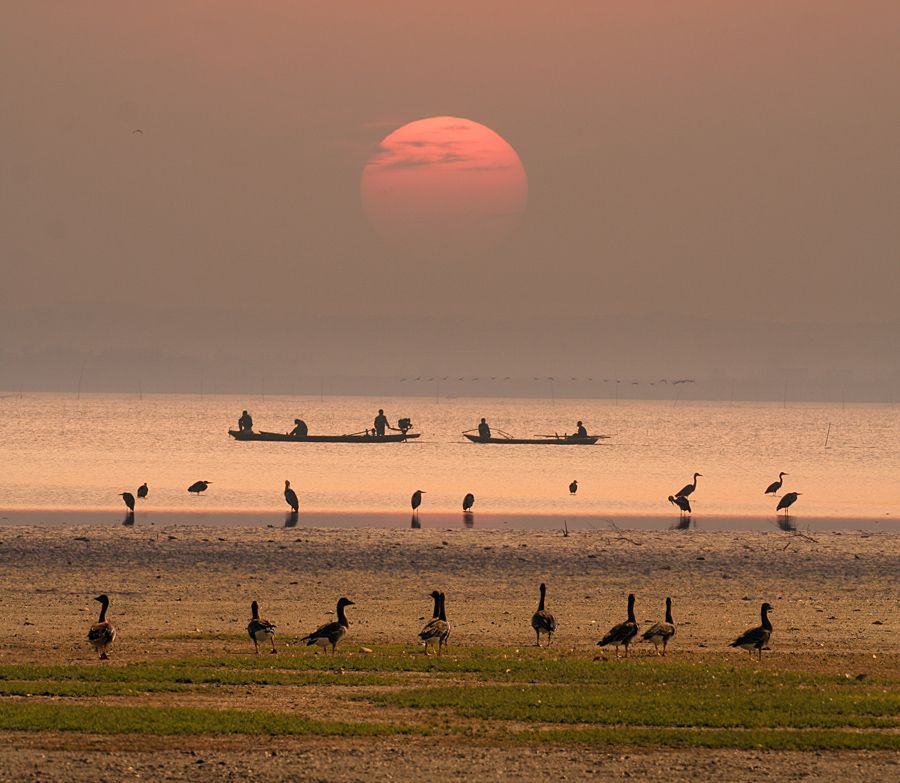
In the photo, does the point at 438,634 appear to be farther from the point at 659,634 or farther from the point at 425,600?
the point at 425,600

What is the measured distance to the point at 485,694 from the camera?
898 inches

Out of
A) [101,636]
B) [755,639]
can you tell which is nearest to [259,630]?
[101,636]

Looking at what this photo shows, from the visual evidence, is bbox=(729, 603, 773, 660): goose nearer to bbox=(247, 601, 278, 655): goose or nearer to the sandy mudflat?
the sandy mudflat

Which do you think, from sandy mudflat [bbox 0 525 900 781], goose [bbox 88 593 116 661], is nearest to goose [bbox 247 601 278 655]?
sandy mudflat [bbox 0 525 900 781]

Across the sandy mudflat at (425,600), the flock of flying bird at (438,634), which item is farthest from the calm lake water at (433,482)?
the flock of flying bird at (438,634)

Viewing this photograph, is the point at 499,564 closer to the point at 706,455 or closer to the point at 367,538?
the point at 367,538

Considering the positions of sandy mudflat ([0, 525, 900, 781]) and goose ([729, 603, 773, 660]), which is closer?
sandy mudflat ([0, 525, 900, 781])

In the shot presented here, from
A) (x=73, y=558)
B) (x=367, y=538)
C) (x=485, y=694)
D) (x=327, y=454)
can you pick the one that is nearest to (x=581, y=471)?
(x=327, y=454)

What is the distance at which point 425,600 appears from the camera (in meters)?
37.4

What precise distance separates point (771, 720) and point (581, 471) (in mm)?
108297

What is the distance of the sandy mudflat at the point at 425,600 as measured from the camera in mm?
A: 18688

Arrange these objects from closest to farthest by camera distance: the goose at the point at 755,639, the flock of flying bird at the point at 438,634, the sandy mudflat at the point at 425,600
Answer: the sandy mudflat at the point at 425,600 < the flock of flying bird at the point at 438,634 < the goose at the point at 755,639

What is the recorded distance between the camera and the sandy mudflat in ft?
61.3

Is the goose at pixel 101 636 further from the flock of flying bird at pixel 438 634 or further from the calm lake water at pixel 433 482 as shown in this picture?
the calm lake water at pixel 433 482
